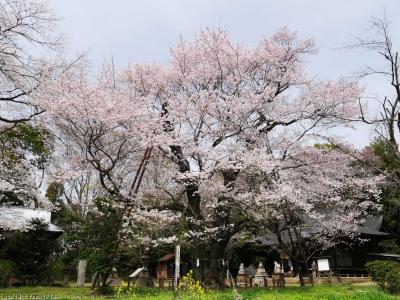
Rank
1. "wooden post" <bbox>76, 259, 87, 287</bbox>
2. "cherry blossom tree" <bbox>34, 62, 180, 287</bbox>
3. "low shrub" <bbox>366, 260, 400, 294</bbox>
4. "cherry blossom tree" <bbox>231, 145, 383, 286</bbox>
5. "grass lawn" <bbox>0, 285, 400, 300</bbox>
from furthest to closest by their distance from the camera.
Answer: "wooden post" <bbox>76, 259, 87, 287</bbox> < "cherry blossom tree" <bbox>231, 145, 383, 286</bbox> < "cherry blossom tree" <bbox>34, 62, 180, 287</bbox> < "low shrub" <bbox>366, 260, 400, 294</bbox> < "grass lawn" <bbox>0, 285, 400, 300</bbox>

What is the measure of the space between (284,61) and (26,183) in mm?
Result: 12069

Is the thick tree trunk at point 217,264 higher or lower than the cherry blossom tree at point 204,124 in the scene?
lower

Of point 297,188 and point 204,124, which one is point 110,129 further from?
point 297,188

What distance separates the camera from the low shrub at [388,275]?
12.3 meters

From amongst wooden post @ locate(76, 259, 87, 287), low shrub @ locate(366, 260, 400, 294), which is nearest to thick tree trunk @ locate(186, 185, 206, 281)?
low shrub @ locate(366, 260, 400, 294)

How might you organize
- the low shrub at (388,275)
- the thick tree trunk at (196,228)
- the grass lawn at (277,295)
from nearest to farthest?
the grass lawn at (277,295) < the low shrub at (388,275) < the thick tree trunk at (196,228)

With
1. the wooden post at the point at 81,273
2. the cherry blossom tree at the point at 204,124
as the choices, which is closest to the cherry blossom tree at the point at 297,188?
the cherry blossom tree at the point at 204,124

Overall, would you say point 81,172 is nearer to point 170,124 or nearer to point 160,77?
point 170,124

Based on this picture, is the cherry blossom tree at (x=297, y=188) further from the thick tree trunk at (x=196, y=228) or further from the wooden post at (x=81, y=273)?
the wooden post at (x=81, y=273)

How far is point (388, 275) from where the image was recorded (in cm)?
1265

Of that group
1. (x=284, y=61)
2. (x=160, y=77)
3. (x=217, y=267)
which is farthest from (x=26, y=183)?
(x=284, y=61)

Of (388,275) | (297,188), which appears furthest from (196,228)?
(388,275)

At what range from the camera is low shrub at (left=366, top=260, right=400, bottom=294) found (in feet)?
40.4

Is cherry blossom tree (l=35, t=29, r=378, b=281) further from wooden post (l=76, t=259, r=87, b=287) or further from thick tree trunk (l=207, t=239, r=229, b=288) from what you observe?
wooden post (l=76, t=259, r=87, b=287)
